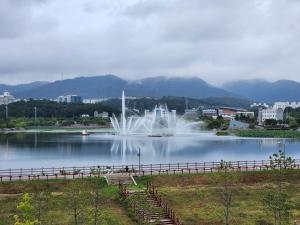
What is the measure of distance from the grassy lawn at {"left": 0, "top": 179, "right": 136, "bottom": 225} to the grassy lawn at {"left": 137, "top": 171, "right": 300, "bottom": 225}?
15.2 feet

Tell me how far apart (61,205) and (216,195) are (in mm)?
13678

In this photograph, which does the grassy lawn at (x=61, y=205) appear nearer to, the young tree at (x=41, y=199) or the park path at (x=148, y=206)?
the young tree at (x=41, y=199)

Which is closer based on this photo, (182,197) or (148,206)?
(148,206)

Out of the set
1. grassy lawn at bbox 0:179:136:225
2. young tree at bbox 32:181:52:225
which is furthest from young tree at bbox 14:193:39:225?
grassy lawn at bbox 0:179:136:225

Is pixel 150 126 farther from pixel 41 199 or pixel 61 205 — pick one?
pixel 41 199

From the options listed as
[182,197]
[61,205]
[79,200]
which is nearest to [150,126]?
[182,197]

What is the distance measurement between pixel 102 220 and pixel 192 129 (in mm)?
149624

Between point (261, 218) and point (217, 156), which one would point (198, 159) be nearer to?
point (217, 156)

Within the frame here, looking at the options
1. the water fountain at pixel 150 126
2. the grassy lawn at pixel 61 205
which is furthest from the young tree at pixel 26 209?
the water fountain at pixel 150 126

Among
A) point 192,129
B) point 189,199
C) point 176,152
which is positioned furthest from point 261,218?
point 192,129

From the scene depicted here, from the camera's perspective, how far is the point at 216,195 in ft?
143

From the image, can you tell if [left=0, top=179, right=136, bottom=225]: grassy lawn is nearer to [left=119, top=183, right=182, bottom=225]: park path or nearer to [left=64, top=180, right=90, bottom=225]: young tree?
[left=64, top=180, right=90, bottom=225]: young tree

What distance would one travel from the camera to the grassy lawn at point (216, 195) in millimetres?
37969

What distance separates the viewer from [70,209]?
123 feet
